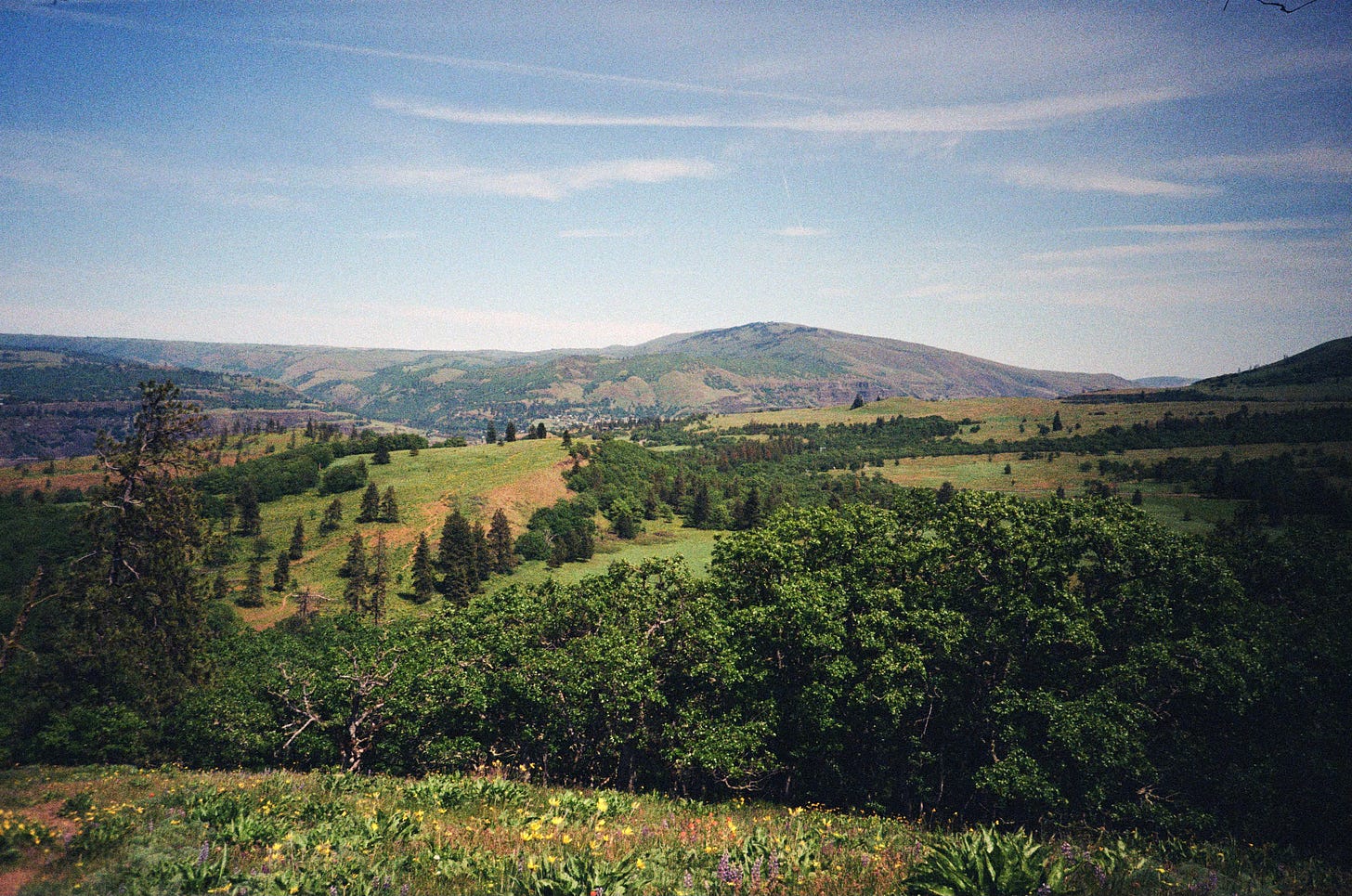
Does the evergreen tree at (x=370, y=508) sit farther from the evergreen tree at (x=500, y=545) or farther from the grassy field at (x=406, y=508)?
the evergreen tree at (x=500, y=545)

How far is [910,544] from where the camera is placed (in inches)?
1168

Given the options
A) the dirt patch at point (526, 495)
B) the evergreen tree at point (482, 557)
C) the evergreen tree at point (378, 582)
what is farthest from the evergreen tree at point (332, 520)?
the evergreen tree at point (482, 557)

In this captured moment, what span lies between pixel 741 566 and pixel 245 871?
24.9 meters

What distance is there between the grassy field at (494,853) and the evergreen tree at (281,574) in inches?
4661

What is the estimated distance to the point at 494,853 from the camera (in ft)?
31.1

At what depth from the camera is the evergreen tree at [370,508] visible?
147250 millimetres

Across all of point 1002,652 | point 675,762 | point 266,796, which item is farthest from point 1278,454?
point 266,796

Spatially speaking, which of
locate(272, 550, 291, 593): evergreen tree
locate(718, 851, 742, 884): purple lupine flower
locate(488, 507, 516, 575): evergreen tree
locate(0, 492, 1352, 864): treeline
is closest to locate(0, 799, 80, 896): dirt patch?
locate(718, 851, 742, 884): purple lupine flower

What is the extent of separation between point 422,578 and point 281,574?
1155 inches

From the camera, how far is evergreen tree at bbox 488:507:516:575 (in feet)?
431

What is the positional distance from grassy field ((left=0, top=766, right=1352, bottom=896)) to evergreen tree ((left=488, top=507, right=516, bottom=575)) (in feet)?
395

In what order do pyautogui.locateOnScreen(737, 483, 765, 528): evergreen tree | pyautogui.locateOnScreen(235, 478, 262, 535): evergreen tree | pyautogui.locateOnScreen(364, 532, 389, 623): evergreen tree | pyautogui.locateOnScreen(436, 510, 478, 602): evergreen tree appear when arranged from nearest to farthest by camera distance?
1. pyautogui.locateOnScreen(364, 532, 389, 623): evergreen tree
2. pyautogui.locateOnScreen(436, 510, 478, 602): evergreen tree
3. pyautogui.locateOnScreen(235, 478, 262, 535): evergreen tree
4. pyautogui.locateOnScreen(737, 483, 765, 528): evergreen tree

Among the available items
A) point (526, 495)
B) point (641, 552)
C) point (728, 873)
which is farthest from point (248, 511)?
point (728, 873)

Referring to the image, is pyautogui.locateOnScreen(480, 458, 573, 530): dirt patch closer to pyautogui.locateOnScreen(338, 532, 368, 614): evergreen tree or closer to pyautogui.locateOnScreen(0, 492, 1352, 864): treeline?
pyautogui.locateOnScreen(338, 532, 368, 614): evergreen tree
